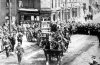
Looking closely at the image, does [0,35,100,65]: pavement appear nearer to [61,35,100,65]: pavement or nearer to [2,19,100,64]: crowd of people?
[61,35,100,65]: pavement

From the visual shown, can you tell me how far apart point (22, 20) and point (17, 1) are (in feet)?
10.6

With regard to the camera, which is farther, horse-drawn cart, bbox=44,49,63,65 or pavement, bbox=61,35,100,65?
pavement, bbox=61,35,100,65

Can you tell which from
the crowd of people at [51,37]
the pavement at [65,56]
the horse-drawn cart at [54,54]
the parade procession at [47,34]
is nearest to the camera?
the horse-drawn cart at [54,54]

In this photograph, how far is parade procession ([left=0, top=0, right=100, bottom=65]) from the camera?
1819 cm

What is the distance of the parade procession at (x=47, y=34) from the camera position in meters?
18.2

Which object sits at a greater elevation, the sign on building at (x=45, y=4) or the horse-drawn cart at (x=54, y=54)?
the sign on building at (x=45, y=4)

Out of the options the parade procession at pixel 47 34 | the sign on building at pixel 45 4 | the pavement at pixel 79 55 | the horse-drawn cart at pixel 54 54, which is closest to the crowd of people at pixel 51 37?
the parade procession at pixel 47 34

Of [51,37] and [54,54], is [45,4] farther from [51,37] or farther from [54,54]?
[54,54]

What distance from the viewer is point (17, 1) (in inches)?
1742

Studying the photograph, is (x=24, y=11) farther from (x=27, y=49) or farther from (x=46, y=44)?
(x=46, y=44)

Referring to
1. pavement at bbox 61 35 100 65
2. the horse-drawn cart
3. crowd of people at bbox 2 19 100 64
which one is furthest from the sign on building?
the horse-drawn cart

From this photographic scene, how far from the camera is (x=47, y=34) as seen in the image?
18750mm

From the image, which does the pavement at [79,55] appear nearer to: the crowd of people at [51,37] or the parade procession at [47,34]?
the parade procession at [47,34]

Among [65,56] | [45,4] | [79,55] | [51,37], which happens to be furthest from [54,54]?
[45,4]
